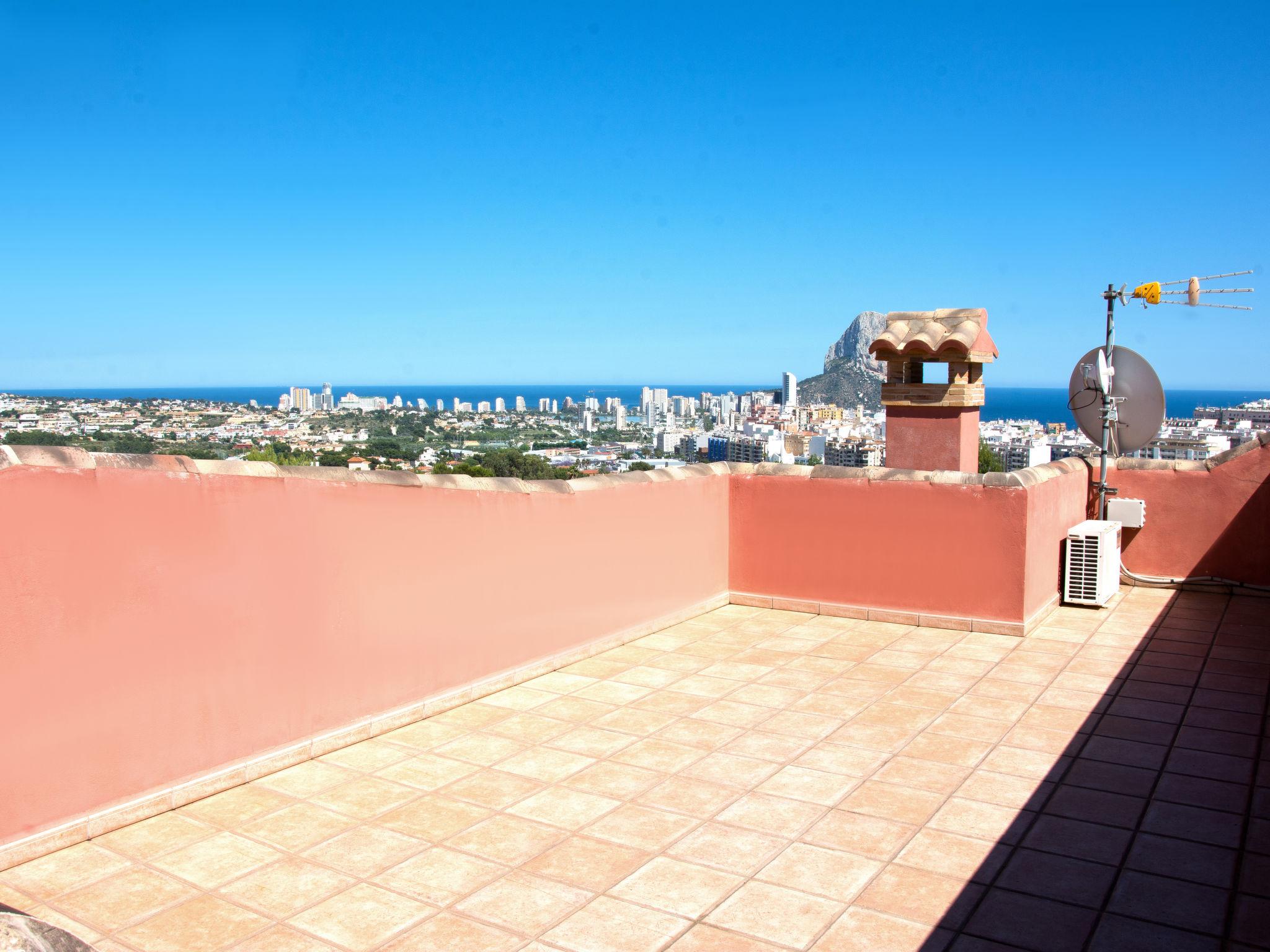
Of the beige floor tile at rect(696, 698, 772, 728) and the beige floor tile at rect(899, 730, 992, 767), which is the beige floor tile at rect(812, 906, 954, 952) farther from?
the beige floor tile at rect(696, 698, 772, 728)

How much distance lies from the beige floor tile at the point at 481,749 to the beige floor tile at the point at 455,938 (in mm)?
1313

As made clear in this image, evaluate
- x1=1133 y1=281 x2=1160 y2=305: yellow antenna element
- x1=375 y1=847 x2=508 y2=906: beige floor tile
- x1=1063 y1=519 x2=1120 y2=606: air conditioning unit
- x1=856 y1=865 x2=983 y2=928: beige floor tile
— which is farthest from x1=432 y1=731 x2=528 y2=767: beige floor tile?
x1=1133 y1=281 x2=1160 y2=305: yellow antenna element

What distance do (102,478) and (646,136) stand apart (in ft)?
122

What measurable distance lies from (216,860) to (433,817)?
2.47ft

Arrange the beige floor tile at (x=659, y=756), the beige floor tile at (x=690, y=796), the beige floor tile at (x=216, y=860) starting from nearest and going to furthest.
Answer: the beige floor tile at (x=216, y=860) → the beige floor tile at (x=690, y=796) → the beige floor tile at (x=659, y=756)

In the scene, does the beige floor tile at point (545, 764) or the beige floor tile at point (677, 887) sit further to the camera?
the beige floor tile at point (545, 764)

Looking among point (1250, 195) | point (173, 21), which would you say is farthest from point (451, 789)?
point (1250, 195)

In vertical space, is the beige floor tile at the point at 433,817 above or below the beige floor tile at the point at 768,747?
above

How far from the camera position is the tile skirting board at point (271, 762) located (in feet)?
10.4

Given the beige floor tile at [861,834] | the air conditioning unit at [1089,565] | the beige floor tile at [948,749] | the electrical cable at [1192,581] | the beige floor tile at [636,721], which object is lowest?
the beige floor tile at [948,749]

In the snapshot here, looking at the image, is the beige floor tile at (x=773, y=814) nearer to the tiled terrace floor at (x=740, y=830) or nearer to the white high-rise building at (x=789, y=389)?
the tiled terrace floor at (x=740, y=830)

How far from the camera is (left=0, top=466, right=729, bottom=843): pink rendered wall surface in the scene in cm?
312

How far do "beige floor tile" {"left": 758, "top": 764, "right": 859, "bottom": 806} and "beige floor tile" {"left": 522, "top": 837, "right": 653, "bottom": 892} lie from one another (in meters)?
0.78

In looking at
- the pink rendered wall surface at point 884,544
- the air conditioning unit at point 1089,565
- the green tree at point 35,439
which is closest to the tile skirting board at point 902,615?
the pink rendered wall surface at point 884,544
